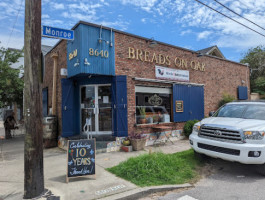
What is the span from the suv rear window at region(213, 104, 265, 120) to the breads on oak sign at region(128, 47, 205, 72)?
4008mm

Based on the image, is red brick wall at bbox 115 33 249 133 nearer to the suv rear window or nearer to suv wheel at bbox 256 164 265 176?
the suv rear window

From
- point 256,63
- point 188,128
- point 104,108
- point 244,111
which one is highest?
point 256,63

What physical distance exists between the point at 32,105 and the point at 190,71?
8687 mm

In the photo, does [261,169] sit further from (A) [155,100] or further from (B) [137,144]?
(A) [155,100]

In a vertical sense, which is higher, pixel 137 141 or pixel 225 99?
pixel 225 99

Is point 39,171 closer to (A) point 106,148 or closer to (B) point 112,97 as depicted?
(A) point 106,148

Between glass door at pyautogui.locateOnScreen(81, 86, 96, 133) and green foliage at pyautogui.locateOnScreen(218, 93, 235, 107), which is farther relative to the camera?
green foliage at pyautogui.locateOnScreen(218, 93, 235, 107)

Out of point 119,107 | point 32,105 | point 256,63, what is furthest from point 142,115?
point 256,63

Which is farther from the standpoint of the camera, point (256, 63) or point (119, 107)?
point (256, 63)

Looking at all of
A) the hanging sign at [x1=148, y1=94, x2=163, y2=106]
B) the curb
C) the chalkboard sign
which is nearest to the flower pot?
the hanging sign at [x1=148, y1=94, x2=163, y2=106]

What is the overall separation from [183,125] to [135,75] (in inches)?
152

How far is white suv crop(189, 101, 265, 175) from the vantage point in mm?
4301

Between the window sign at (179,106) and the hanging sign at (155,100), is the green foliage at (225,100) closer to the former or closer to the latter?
the window sign at (179,106)

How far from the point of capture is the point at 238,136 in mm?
4520
